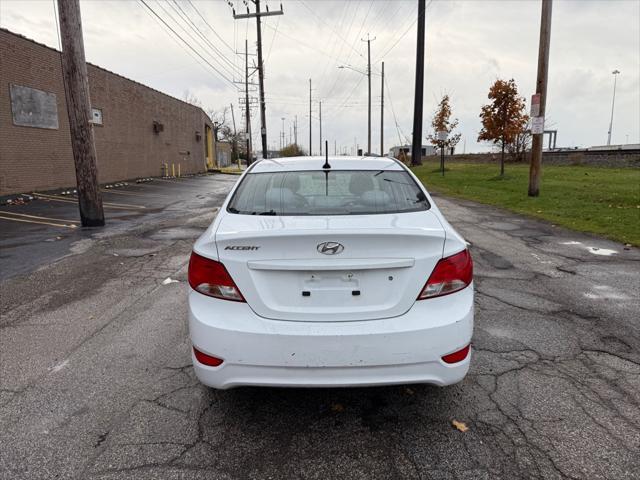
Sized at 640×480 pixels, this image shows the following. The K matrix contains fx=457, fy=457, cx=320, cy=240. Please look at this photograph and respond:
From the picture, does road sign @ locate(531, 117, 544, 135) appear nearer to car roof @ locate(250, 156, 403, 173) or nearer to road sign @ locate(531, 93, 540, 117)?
road sign @ locate(531, 93, 540, 117)

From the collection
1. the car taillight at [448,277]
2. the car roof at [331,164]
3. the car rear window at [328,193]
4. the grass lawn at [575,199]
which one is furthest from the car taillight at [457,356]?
the grass lawn at [575,199]

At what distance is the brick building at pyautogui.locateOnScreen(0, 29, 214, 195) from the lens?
50.2 feet

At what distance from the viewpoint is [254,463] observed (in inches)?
92.7

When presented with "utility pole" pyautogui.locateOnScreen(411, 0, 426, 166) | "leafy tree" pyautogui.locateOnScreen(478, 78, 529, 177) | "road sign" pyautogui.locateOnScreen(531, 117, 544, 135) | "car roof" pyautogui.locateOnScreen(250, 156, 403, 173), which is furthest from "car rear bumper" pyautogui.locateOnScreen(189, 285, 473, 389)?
"utility pole" pyautogui.locateOnScreen(411, 0, 426, 166)

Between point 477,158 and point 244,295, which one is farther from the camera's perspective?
point 477,158

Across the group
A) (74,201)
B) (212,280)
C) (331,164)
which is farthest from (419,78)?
(212,280)

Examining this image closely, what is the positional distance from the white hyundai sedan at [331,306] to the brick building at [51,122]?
52.2ft

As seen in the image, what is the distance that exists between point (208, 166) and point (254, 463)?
47.8 meters

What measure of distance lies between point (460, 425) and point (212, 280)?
1.66 meters

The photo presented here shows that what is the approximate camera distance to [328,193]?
332 cm

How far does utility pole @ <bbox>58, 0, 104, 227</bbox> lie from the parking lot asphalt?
5.19m

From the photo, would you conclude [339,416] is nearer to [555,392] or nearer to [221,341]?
[221,341]

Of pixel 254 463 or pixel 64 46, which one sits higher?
pixel 64 46

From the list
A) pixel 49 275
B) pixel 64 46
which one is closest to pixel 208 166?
pixel 64 46
